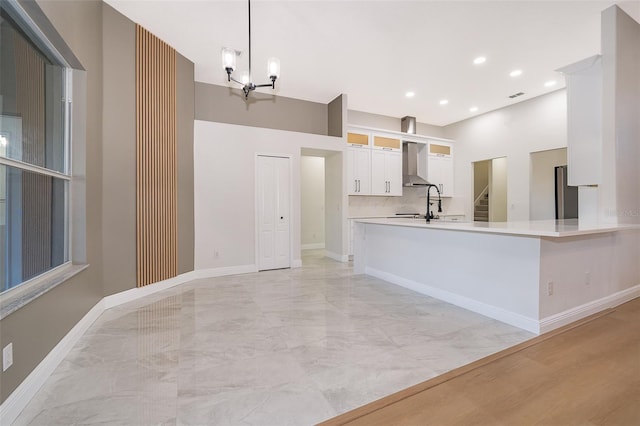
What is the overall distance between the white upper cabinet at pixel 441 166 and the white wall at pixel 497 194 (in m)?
1.21

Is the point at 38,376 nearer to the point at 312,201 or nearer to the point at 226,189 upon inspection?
the point at 226,189

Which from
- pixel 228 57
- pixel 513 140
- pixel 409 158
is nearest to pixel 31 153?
pixel 228 57

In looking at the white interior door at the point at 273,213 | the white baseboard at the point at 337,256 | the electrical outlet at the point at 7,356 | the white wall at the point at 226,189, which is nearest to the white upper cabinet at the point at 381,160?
the white baseboard at the point at 337,256

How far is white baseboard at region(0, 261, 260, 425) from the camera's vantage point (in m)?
1.48

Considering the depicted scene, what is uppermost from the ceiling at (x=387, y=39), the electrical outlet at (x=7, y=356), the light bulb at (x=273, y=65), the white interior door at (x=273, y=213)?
the ceiling at (x=387, y=39)

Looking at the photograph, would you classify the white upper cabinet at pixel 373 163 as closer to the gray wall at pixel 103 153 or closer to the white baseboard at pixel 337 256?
the white baseboard at pixel 337 256

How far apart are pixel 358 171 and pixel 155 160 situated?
12.6 feet

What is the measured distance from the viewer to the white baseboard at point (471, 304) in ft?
8.08

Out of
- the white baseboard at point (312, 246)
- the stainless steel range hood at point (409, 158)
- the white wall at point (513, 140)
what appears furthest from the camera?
the white baseboard at point (312, 246)

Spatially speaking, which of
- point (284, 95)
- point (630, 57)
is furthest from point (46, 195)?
point (630, 57)

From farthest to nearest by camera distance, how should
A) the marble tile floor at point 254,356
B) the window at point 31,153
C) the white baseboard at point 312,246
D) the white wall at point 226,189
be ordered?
the white baseboard at point 312,246, the white wall at point 226,189, the window at point 31,153, the marble tile floor at point 254,356

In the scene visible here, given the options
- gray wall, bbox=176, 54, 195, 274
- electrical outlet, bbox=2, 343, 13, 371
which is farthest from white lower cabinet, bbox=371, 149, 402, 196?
electrical outlet, bbox=2, 343, 13, 371

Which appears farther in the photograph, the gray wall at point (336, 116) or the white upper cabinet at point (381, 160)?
the white upper cabinet at point (381, 160)

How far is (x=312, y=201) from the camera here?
7.27 meters
